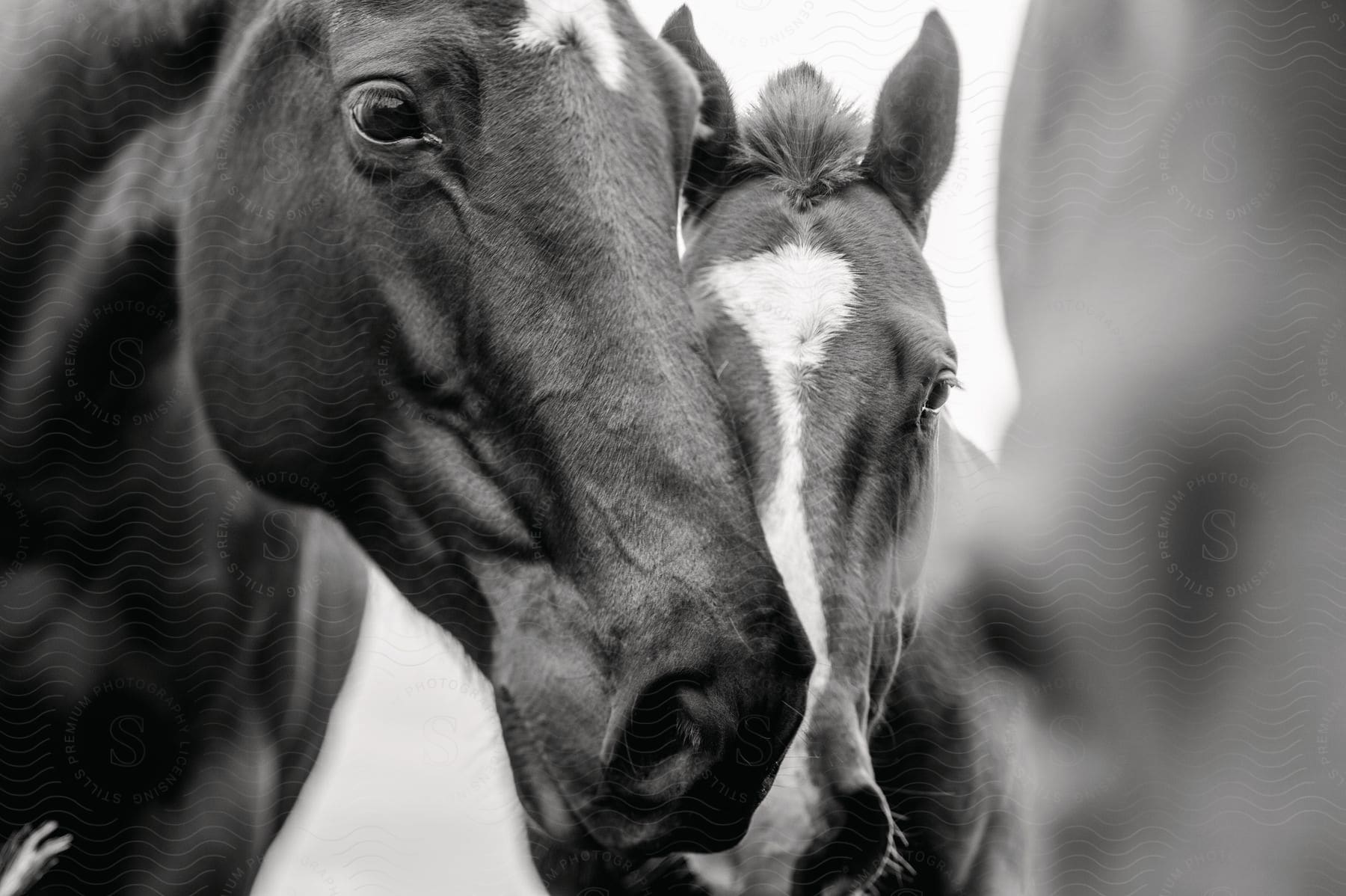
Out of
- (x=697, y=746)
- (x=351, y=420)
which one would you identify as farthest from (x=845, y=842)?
(x=351, y=420)

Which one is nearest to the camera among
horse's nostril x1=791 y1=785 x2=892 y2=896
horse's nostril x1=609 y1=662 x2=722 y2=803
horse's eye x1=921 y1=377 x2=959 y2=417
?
horse's nostril x1=609 y1=662 x2=722 y2=803

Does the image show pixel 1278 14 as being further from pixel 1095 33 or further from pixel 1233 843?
pixel 1233 843

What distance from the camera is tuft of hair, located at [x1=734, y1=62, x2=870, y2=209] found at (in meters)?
1.12

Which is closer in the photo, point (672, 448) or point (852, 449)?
point (672, 448)

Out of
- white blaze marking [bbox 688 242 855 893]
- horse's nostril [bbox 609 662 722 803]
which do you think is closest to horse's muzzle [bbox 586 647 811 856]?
horse's nostril [bbox 609 662 722 803]

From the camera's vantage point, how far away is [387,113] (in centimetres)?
76

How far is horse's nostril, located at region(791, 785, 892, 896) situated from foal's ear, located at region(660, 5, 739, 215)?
0.65 meters

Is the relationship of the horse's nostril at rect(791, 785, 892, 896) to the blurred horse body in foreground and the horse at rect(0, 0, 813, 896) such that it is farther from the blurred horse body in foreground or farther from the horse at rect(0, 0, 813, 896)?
the blurred horse body in foreground

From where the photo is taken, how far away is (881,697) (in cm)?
102

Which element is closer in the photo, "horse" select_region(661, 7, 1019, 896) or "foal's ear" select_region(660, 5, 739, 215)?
"horse" select_region(661, 7, 1019, 896)

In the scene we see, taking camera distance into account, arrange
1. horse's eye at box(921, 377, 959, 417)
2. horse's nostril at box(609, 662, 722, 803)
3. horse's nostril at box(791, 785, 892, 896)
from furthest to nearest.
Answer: horse's eye at box(921, 377, 959, 417), horse's nostril at box(791, 785, 892, 896), horse's nostril at box(609, 662, 722, 803)

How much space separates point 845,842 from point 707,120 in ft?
2.51

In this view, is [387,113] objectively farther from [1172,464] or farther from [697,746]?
[1172,464]

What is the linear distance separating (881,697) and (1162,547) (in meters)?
0.39
